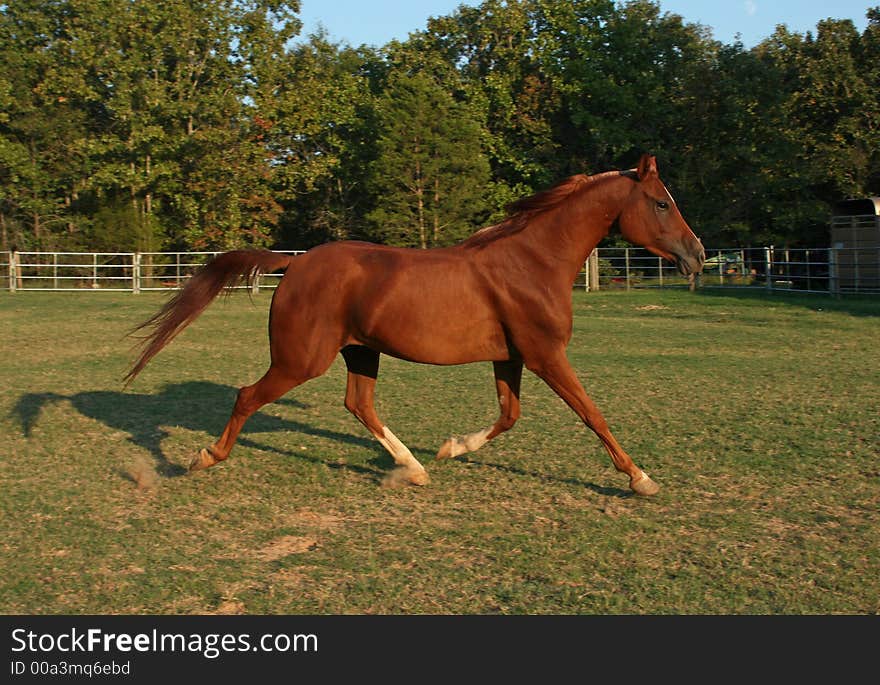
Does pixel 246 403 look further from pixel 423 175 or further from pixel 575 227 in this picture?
pixel 423 175

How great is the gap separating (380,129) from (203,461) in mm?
29226

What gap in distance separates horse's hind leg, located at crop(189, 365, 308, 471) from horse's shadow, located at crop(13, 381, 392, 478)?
1.13 ft

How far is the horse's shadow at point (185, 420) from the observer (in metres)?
6.45

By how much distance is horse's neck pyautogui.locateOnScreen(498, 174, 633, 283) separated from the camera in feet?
19.4

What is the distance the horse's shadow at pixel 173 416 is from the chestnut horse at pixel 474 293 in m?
0.85

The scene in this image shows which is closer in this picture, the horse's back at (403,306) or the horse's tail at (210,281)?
the horse's back at (403,306)

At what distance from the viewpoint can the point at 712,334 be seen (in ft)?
49.2

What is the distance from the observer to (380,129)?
3400cm

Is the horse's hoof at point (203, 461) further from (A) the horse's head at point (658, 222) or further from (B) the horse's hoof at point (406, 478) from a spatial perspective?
(A) the horse's head at point (658, 222)

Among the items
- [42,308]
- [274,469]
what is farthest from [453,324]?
[42,308]

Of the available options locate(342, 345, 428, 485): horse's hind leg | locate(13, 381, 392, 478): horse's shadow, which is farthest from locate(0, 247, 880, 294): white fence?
locate(342, 345, 428, 485): horse's hind leg

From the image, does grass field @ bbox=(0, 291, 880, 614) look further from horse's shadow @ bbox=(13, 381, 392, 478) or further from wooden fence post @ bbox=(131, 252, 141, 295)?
wooden fence post @ bbox=(131, 252, 141, 295)

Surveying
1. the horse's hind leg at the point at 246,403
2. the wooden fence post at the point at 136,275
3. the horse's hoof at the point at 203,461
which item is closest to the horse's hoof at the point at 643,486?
the horse's hind leg at the point at 246,403

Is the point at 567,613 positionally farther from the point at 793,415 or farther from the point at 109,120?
the point at 109,120
